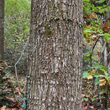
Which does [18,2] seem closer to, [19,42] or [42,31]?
[19,42]

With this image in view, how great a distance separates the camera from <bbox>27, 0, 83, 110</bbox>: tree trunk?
48.9 inches

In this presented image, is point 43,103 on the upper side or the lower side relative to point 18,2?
lower

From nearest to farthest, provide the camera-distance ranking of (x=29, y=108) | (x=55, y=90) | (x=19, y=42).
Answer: (x=55, y=90)
(x=29, y=108)
(x=19, y=42)

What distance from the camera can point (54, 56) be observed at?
1243 mm

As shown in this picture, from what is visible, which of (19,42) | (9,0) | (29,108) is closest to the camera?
(29,108)

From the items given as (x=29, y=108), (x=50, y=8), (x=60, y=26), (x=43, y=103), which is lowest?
(x=29, y=108)

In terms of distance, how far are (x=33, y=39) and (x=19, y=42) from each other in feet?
28.2

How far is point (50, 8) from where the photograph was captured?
4.12 ft

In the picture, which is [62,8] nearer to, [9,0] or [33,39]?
[33,39]

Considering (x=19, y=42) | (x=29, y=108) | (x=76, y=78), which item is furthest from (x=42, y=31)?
(x=19, y=42)

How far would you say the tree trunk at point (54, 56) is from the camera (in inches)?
48.9

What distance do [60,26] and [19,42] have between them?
8752 millimetres

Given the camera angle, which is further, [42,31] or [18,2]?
[18,2]

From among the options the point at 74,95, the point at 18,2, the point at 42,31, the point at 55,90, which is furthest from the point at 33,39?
the point at 18,2
